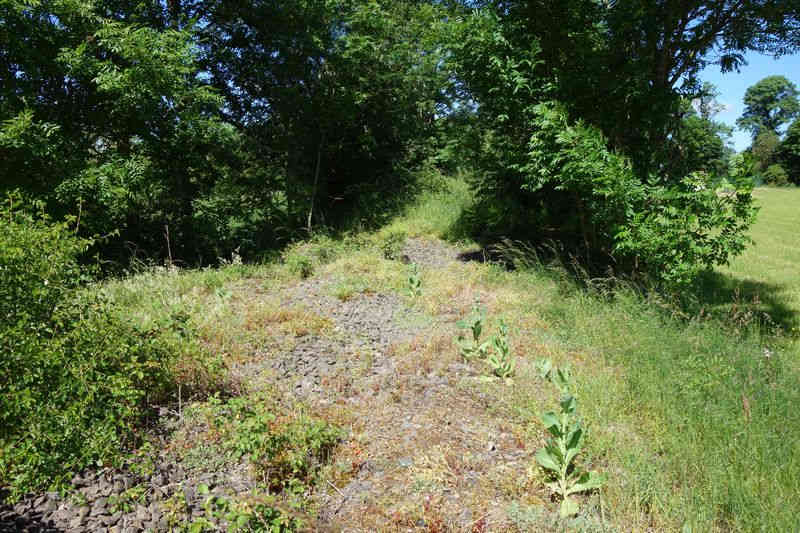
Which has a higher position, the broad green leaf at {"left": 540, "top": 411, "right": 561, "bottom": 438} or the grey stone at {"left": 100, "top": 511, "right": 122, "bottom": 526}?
the broad green leaf at {"left": 540, "top": 411, "right": 561, "bottom": 438}

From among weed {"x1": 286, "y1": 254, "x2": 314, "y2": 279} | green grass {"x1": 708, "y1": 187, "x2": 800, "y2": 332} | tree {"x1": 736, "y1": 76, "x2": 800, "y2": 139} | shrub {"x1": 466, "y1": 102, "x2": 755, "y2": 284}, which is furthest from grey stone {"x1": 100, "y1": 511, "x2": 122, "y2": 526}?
tree {"x1": 736, "y1": 76, "x2": 800, "y2": 139}

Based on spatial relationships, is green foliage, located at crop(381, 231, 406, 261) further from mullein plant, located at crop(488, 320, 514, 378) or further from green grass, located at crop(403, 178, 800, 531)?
mullein plant, located at crop(488, 320, 514, 378)

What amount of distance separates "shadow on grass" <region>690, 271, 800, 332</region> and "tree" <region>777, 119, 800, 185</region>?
164 ft

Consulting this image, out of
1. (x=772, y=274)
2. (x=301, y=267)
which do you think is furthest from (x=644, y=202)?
(x=301, y=267)

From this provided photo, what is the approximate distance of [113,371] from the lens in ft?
9.95

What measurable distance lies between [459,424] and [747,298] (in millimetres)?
5760

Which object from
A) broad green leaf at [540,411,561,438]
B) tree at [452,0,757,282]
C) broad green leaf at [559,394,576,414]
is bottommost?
broad green leaf at [540,411,561,438]

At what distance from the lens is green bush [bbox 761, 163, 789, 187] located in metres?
43.4

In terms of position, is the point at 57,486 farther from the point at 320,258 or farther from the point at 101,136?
the point at 101,136

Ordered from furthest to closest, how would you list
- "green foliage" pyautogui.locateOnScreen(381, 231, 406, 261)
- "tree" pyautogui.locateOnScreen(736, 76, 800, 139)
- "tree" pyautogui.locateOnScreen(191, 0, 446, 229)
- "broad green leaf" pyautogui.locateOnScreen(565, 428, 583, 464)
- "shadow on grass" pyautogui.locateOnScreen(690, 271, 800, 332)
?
"tree" pyautogui.locateOnScreen(736, 76, 800, 139) → "tree" pyautogui.locateOnScreen(191, 0, 446, 229) → "green foliage" pyautogui.locateOnScreen(381, 231, 406, 261) → "shadow on grass" pyautogui.locateOnScreen(690, 271, 800, 332) → "broad green leaf" pyautogui.locateOnScreen(565, 428, 583, 464)

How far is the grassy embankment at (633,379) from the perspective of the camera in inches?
92.4

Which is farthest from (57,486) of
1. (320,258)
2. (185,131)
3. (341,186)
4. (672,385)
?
(341,186)

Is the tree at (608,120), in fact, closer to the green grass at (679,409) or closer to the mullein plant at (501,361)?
the green grass at (679,409)

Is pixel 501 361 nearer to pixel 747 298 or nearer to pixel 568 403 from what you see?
pixel 568 403
